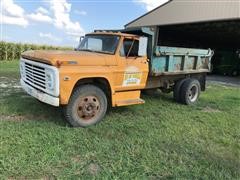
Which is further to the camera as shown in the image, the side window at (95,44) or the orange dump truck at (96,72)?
the side window at (95,44)

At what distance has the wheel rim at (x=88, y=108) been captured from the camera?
5928 millimetres

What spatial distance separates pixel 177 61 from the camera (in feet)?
28.0

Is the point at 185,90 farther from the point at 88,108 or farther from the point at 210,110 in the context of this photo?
the point at 88,108

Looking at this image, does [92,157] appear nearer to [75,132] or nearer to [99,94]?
[75,132]

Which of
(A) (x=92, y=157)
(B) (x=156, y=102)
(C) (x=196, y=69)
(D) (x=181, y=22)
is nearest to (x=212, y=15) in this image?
(D) (x=181, y=22)

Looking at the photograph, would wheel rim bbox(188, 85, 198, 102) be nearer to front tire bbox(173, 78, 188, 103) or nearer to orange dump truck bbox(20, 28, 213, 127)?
front tire bbox(173, 78, 188, 103)

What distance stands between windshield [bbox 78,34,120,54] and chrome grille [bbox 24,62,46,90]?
152cm

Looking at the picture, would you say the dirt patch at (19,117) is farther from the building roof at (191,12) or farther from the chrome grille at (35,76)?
the building roof at (191,12)

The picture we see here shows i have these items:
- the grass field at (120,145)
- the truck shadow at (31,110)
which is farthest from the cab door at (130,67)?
the truck shadow at (31,110)

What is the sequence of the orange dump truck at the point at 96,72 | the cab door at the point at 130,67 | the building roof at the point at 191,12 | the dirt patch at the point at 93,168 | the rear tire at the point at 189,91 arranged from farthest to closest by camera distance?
the building roof at the point at 191,12 → the rear tire at the point at 189,91 → the cab door at the point at 130,67 → the orange dump truck at the point at 96,72 → the dirt patch at the point at 93,168

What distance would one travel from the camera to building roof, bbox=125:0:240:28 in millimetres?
16828

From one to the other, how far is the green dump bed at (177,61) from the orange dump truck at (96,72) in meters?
0.03

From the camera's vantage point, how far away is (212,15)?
56.5 feet

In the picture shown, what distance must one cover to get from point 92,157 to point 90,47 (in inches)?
135
